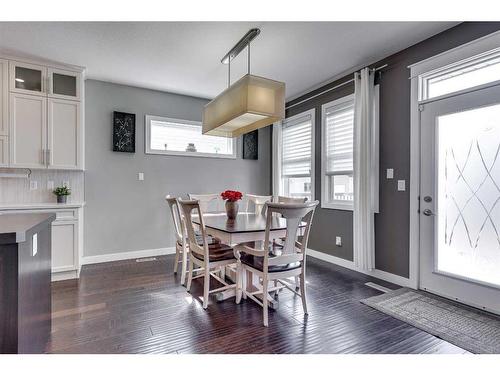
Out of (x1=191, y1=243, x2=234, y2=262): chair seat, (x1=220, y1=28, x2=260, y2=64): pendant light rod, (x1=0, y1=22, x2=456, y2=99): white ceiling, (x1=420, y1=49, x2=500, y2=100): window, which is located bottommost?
(x1=191, y1=243, x2=234, y2=262): chair seat

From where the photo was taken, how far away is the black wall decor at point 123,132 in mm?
3982

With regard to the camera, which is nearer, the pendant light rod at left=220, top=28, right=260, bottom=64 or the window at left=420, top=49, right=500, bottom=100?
the window at left=420, top=49, right=500, bottom=100

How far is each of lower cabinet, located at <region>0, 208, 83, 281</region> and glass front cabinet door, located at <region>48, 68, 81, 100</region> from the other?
1445 millimetres

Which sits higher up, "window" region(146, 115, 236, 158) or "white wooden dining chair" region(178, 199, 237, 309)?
"window" region(146, 115, 236, 158)

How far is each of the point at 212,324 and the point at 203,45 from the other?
2.78 metres

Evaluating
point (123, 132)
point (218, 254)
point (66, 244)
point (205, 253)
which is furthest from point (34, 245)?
point (123, 132)

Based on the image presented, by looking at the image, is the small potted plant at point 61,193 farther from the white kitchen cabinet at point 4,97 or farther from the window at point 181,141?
the window at point 181,141

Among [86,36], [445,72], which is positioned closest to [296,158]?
[445,72]

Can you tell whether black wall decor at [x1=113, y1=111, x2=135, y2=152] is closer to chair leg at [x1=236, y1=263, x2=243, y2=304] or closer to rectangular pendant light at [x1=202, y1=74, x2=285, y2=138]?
rectangular pendant light at [x1=202, y1=74, x2=285, y2=138]

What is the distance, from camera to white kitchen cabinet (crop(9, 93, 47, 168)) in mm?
3115

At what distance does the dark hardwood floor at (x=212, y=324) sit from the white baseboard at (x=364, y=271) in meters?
0.14

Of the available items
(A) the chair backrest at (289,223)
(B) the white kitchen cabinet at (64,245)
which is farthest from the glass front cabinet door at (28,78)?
(A) the chair backrest at (289,223)

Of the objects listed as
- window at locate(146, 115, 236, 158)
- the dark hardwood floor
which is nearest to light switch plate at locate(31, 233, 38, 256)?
the dark hardwood floor

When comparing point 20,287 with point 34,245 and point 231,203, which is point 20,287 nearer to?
point 34,245
